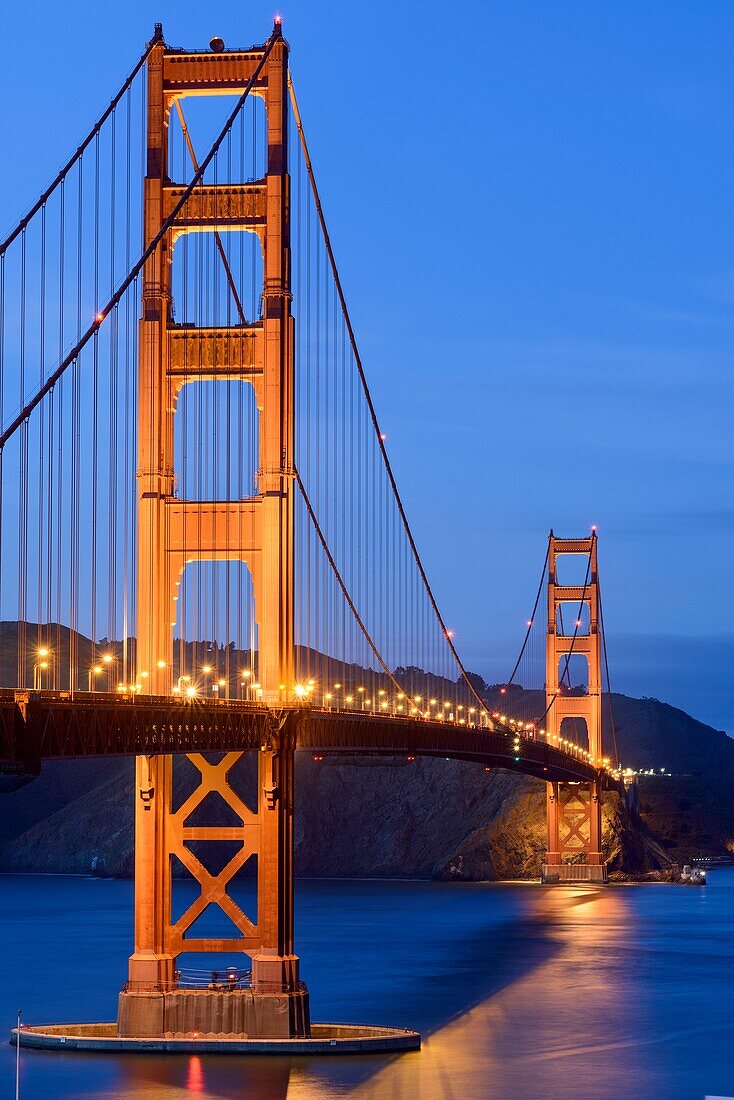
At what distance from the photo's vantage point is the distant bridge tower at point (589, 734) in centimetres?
11344

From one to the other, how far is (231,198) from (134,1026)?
1660 cm

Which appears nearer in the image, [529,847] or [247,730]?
[247,730]

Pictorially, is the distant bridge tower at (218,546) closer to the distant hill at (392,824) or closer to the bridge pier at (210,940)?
the bridge pier at (210,940)

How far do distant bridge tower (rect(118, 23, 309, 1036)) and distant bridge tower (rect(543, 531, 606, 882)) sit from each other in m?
73.2

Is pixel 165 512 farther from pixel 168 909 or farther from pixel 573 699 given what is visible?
pixel 573 699

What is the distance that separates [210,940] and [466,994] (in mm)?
18111

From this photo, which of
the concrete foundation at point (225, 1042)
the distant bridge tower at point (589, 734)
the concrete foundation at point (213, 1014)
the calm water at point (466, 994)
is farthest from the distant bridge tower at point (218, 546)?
the distant bridge tower at point (589, 734)

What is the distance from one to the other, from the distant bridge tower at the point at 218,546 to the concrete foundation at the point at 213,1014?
0.09 ft

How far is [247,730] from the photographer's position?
37469 millimetres

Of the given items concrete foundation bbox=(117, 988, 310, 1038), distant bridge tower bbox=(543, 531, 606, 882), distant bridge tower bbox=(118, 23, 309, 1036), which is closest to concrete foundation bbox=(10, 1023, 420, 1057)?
concrete foundation bbox=(117, 988, 310, 1038)

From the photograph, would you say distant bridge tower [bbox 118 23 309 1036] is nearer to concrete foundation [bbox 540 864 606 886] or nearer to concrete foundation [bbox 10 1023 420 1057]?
concrete foundation [bbox 10 1023 420 1057]

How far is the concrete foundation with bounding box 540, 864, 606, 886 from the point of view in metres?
114

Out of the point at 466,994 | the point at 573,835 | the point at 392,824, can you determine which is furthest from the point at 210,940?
the point at 392,824

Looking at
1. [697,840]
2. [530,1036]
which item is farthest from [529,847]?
[530,1036]
